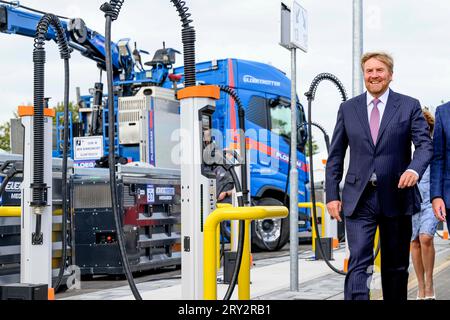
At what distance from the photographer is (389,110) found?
5422mm

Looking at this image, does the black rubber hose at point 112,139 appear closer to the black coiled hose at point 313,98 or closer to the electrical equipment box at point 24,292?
the electrical equipment box at point 24,292

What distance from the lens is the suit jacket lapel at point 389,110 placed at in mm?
5363

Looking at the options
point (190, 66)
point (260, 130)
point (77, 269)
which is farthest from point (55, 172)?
point (260, 130)

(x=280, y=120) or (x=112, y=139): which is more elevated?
(x=280, y=120)

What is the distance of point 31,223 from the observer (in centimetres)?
684

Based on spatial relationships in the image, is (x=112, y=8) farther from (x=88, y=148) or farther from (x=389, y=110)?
(x=88, y=148)

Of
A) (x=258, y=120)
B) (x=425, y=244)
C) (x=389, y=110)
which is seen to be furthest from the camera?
(x=258, y=120)

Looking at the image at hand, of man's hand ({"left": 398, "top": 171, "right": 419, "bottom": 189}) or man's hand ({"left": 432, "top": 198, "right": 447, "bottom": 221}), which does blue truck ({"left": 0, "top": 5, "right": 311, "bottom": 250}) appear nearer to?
man's hand ({"left": 432, "top": 198, "right": 447, "bottom": 221})

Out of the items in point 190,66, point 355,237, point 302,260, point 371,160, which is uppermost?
point 190,66

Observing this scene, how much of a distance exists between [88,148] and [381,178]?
10.1 meters

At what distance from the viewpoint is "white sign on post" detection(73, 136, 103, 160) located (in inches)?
575

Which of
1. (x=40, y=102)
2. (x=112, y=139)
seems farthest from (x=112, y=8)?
(x=40, y=102)
